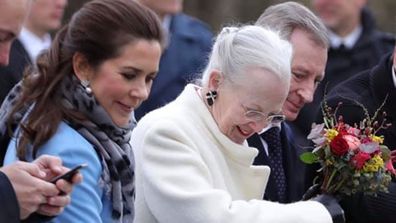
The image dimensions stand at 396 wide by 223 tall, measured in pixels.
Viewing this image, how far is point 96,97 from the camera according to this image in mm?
4508

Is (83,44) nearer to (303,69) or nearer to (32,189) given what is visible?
(32,189)

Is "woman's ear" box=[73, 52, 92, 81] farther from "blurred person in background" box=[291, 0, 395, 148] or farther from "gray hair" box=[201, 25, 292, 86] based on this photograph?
"blurred person in background" box=[291, 0, 395, 148]

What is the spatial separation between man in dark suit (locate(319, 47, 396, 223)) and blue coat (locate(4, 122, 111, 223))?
1.26m

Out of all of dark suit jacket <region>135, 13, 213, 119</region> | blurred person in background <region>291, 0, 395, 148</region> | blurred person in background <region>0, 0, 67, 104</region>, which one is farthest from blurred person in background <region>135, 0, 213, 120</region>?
blurred person in background <region>0, 0, 67, 104</region>

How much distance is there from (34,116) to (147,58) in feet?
1.52

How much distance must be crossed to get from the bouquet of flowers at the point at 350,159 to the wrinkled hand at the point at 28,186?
126 centimetres

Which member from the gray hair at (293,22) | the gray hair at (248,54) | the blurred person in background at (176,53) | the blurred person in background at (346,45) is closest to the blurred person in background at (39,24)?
the blurred person in background at (176,53)

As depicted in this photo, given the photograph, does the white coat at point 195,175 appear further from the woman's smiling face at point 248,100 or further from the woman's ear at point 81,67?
the woman's ear at point 81,67

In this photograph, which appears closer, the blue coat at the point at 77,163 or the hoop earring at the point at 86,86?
the blue coat at the point at 77,163

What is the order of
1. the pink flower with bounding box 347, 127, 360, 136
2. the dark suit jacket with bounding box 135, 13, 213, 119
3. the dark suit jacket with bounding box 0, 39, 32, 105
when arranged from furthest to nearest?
the dark suit jacket with bounding box 135, 13, 213, 119
the dark suit jacket with bounding box 0, 39, 32, 105
the pink flower with bounding box 347, 127, 360, 136

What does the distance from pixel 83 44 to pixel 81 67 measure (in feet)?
0.25

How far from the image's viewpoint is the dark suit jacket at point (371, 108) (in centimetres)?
519

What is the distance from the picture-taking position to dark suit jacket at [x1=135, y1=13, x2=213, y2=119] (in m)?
→ 7.65

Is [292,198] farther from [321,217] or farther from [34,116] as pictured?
[34,116]
